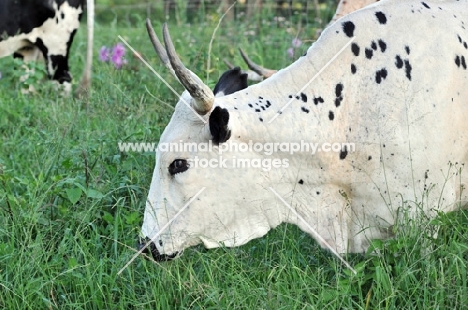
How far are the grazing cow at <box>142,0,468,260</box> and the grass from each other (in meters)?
0.13

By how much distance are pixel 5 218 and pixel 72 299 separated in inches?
26.7

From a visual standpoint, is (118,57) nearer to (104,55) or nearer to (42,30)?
(104,55)

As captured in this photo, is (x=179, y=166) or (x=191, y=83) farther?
(x=179, y=166)

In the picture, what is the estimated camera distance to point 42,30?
22.8 ft

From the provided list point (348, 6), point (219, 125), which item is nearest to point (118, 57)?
point (348, 6)

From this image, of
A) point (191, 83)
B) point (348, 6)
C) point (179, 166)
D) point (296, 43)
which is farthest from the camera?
point (296, 43)

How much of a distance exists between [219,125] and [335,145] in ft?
1.79

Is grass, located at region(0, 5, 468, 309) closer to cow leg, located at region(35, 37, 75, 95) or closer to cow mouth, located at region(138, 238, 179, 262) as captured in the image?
cow mouth, located at region(138, 238, 179, 262)

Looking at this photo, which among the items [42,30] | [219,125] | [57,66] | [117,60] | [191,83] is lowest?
[57,66]

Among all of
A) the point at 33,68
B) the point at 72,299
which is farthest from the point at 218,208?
the point at 33,68

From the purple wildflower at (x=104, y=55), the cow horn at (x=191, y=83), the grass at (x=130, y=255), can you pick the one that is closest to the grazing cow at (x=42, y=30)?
the purple wildflower at (x=104, y=55)

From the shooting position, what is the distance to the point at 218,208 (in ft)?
12.7

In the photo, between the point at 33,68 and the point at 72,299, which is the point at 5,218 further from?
the point at 33,68

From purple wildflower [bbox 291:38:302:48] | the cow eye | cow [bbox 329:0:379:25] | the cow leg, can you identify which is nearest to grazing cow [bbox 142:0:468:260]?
the cow eye
